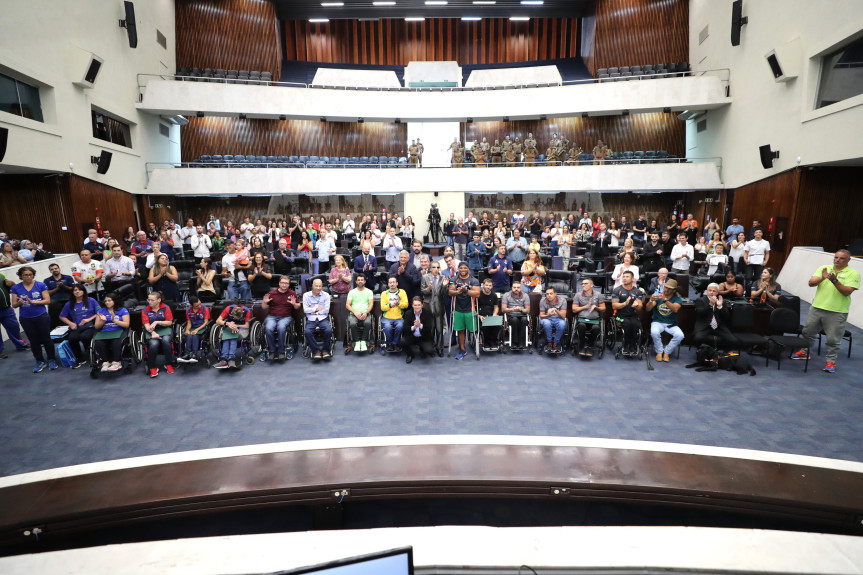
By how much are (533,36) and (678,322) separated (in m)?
20.8

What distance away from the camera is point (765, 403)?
5.46 metres

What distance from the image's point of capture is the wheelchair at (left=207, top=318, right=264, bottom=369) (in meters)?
6.94

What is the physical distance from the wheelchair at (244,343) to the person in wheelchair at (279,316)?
0.77 feet

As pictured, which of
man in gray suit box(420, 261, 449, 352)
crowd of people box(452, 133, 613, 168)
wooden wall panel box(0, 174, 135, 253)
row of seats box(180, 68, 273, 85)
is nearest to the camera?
man in gray suit box(420, 261, 449, 352)

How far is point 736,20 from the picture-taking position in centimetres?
1402

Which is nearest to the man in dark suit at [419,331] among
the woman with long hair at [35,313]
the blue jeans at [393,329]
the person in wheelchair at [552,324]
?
the blue jeans at [393,329]

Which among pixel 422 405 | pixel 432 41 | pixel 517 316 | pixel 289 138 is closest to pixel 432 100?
pixel 289 138

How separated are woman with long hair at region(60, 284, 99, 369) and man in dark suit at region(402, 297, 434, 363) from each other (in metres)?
4.74

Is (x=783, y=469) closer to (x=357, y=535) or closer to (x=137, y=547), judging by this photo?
(x=357, y=535)

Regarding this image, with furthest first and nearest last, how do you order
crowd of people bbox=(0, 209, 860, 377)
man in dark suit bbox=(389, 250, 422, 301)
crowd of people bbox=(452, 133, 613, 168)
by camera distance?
1. crowd of people bbox=(452, 133, 613, 168)
2. man in dark suit bbox=(389, 250, 422, 301)
3. crowd of people bbox=(0, 209, 860, 377)

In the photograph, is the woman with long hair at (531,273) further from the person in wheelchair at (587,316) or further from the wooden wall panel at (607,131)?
the wooden wall panel at (607,131)

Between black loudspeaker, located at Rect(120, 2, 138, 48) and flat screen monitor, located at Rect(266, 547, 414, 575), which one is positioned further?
black loudspeaker, located at Rect(120, 2, 138, 48)

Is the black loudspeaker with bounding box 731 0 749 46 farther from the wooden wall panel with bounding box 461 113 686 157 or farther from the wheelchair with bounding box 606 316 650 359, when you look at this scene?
the wheelchair with bounding box 606 316 650 359

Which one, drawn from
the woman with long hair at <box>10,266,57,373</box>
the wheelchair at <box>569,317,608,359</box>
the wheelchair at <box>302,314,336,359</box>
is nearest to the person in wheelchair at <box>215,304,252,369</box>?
the wheelchair at <box>302,314,336,359</box>
